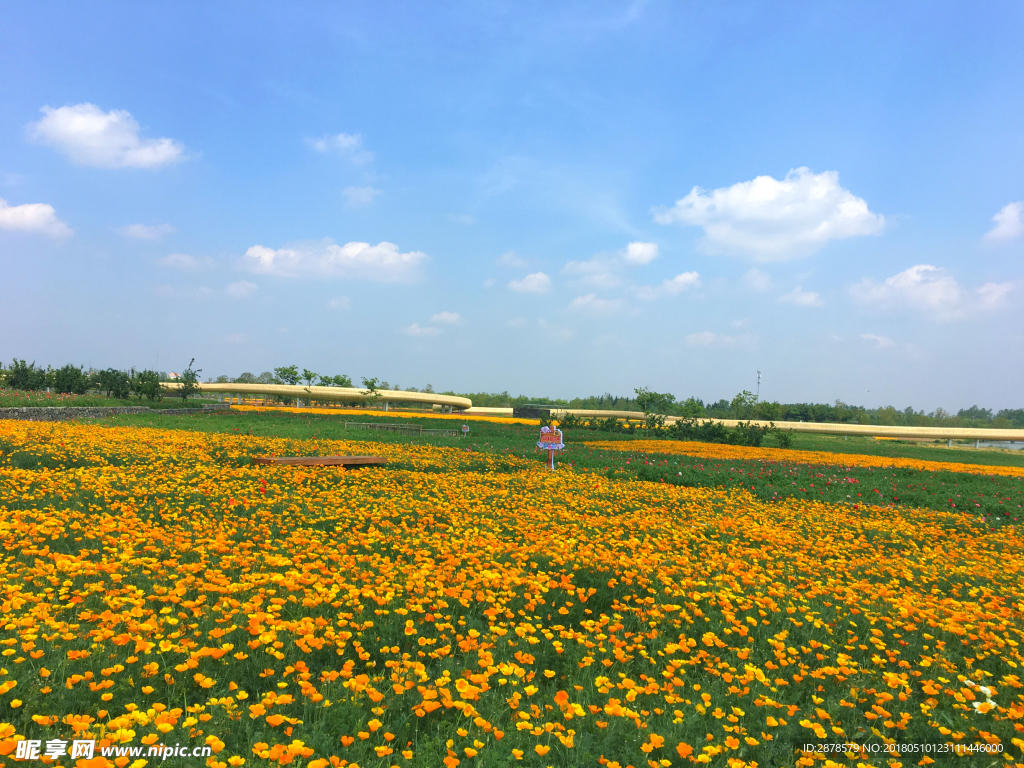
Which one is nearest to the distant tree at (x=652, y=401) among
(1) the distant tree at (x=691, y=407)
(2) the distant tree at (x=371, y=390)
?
(1) the distant tree at (x=691, y=407)

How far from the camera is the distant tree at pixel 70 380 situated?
1489 inches

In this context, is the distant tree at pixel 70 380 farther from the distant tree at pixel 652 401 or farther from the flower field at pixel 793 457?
Answer: the distant tree at pixel 652 401

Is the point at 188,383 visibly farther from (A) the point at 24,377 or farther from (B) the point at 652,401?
(B) the point at 652,401

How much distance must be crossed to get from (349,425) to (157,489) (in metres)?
19.3

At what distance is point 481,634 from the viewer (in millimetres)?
4730

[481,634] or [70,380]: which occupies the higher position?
[70,380]

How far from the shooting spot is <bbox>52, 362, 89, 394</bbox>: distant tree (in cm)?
3781

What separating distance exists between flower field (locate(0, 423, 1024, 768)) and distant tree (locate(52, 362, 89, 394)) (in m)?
35.2

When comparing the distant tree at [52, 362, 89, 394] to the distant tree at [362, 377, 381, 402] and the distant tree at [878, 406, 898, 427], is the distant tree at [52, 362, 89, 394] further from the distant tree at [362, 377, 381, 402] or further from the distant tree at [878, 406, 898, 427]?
the distant tree at [878, 406, 898, 427]

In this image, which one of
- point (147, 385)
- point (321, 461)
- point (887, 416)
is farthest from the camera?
point (887, 416)

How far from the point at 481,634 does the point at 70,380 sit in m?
43.7

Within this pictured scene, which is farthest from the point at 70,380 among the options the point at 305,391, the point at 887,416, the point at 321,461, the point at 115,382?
the point at 887,416

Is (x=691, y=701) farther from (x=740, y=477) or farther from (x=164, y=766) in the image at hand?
(x=740, y=477)

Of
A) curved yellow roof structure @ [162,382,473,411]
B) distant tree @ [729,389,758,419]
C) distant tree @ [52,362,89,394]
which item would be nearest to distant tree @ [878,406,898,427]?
distant tree @ [729,389,758,419]
